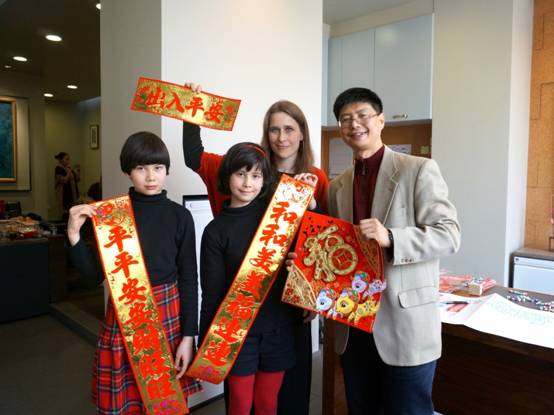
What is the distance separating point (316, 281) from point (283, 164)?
0.51 metres

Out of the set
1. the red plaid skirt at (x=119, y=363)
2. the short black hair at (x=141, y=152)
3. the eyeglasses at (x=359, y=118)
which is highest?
the eyeglasses at (x=359, y=118)

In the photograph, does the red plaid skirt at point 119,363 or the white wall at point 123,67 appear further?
the white wall at point 123,67

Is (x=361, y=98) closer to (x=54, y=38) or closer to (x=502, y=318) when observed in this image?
(x=502, y=318)

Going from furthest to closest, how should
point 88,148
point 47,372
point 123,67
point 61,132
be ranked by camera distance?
point 88,148 < point 61,132 < point 47,372 < point 123,67

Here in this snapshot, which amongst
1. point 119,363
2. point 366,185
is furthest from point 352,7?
point 119,363

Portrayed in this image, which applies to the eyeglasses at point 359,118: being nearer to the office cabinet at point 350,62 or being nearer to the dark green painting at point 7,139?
the office cabinet at point 350,62

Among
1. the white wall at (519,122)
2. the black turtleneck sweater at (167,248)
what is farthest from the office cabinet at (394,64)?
the black turtleneck sweater at (167,248)

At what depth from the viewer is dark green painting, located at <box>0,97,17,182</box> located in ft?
20.1

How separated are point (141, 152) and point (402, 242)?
0.80 m

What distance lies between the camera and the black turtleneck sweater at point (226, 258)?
4.08ft

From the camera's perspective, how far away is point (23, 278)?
11.6 ft

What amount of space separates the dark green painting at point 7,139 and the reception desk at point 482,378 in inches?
248

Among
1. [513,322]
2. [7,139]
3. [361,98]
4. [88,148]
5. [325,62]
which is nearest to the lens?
[361,98]

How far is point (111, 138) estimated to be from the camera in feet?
7.50
